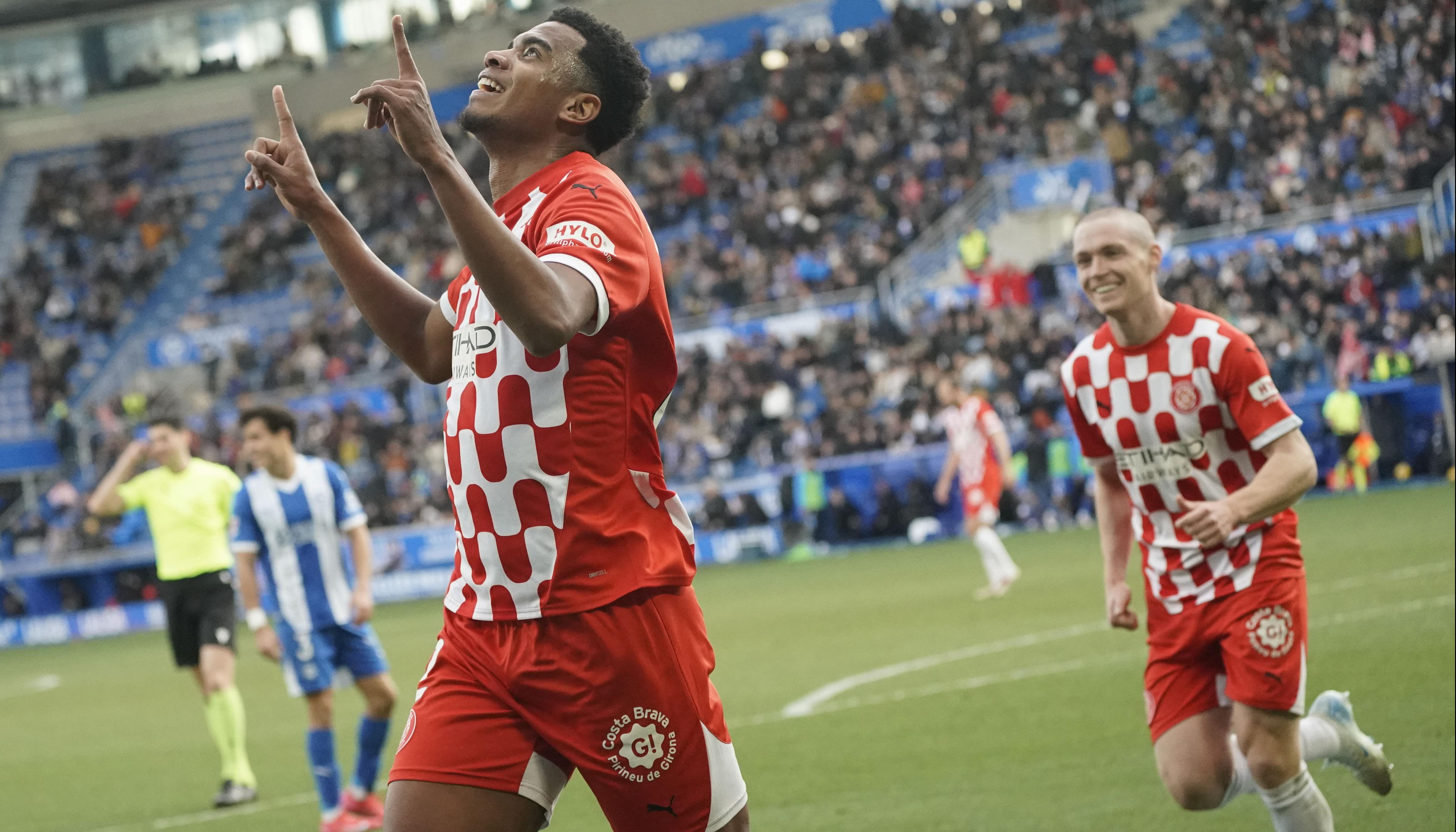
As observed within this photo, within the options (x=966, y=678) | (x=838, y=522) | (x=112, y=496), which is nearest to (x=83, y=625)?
(x=838, y=522)

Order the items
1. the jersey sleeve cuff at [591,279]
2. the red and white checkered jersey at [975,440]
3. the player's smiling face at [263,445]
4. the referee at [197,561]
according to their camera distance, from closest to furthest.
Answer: the jersey sleeve cuff at [591,279], the player's smiling face at [263,445], the referee at [197,561], the red and white checkered jersey at [975,440]

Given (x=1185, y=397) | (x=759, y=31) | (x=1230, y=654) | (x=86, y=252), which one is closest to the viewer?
(x=1230, y=654)

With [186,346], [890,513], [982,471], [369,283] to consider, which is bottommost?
[890,513]

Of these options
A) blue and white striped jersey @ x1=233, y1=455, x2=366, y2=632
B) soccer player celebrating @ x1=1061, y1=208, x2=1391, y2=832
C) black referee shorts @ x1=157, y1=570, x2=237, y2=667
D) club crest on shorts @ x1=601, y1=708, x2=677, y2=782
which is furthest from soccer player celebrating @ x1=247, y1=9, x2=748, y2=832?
black referee shorts @ x1=157, y1=570, x2=237, y2=667

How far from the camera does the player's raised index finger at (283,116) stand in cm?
348

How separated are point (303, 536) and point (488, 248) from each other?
610 cm

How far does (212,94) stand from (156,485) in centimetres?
3609

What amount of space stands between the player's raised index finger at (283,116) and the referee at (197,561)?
Result: 6.50 meters

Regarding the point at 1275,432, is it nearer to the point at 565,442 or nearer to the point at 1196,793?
the point at 1196,793

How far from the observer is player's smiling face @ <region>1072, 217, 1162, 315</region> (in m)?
5.15

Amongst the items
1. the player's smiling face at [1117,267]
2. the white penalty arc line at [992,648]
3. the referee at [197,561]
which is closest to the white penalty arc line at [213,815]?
the referee at [197,561]

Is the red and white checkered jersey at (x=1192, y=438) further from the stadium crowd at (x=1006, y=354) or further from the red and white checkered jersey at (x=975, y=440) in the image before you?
the stadium crowd at (x=1006, y=354)

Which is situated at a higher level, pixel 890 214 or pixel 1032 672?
pixel 890 214

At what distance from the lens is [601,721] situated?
3.27m
